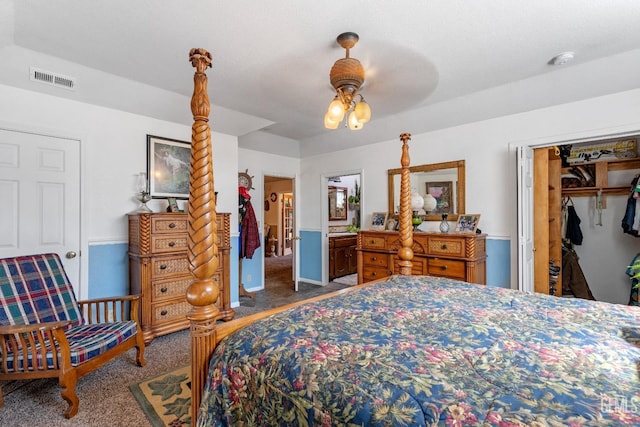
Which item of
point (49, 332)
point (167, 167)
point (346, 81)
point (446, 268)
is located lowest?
point (49, 332)

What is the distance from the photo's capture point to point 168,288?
308cm

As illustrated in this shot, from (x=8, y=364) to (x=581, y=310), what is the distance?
3322 mm

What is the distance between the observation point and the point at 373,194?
466 centimetres

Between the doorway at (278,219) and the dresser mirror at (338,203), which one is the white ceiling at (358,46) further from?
the doorway at (278,219)

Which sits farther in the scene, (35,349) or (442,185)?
(442,185)

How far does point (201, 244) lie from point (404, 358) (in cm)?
95

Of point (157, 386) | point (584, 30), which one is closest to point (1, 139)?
point (157, 386)

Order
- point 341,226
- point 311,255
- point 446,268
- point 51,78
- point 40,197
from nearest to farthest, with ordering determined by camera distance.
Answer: point 51,78 < point 40,197 < point 446,268 < point 311,255 < point 341,226

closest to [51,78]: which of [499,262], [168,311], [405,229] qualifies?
[168,311]

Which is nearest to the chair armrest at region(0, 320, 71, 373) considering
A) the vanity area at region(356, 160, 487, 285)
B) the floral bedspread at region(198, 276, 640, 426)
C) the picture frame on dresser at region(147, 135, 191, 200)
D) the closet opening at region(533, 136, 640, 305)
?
the floral bedspread at region(198, 276, 640, 426)

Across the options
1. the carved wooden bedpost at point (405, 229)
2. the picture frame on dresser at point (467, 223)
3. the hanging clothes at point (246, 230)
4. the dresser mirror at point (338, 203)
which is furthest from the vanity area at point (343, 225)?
the carved wooden bedpost at point (405, 229)

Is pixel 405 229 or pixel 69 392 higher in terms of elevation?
pixel 405 229

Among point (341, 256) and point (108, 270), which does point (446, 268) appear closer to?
point (341, 256)

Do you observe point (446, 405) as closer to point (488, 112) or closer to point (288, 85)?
point (288, 85)
